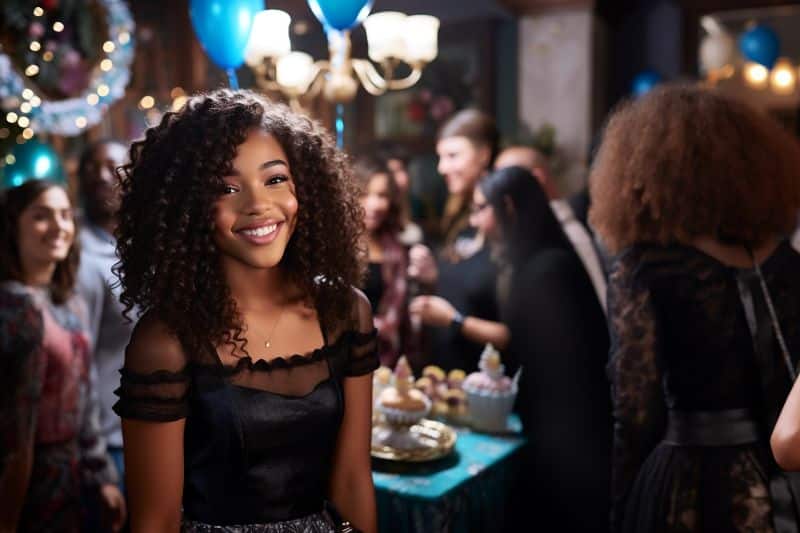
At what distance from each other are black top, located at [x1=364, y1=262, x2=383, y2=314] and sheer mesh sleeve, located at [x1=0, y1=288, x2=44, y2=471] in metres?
1.39

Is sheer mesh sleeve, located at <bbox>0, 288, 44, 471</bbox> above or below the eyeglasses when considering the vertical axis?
below

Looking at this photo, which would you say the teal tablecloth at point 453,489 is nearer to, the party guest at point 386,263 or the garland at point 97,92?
the party guest at point 386,263

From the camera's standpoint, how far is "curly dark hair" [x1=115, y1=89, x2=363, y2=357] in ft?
4.58

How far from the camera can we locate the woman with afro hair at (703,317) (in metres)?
1.81

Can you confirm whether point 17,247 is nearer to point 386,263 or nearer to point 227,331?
point 227,331

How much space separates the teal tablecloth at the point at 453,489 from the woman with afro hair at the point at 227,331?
18.0 inches

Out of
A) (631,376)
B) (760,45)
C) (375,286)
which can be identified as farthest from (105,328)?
(760,45)

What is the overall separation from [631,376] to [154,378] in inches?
44.4

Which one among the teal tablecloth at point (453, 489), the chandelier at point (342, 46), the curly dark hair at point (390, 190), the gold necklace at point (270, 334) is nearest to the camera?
the gold necklace at point (270, 334)

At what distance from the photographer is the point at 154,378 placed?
1355 mm

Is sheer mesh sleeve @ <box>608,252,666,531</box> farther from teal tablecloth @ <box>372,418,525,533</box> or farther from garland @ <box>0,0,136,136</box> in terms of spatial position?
garland @ <box>0,0,136,136</box>

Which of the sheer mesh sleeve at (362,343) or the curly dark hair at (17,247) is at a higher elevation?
the curly dark hair at (17,247)

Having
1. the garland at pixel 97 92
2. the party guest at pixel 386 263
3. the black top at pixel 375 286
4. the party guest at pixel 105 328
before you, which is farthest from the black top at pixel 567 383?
the garland at pixel 97 92

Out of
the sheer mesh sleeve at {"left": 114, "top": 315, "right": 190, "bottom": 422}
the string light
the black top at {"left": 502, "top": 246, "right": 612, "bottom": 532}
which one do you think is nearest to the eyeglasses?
the black top at {"left": 502, "top": 246, "right": 612, "bottom": 532}
